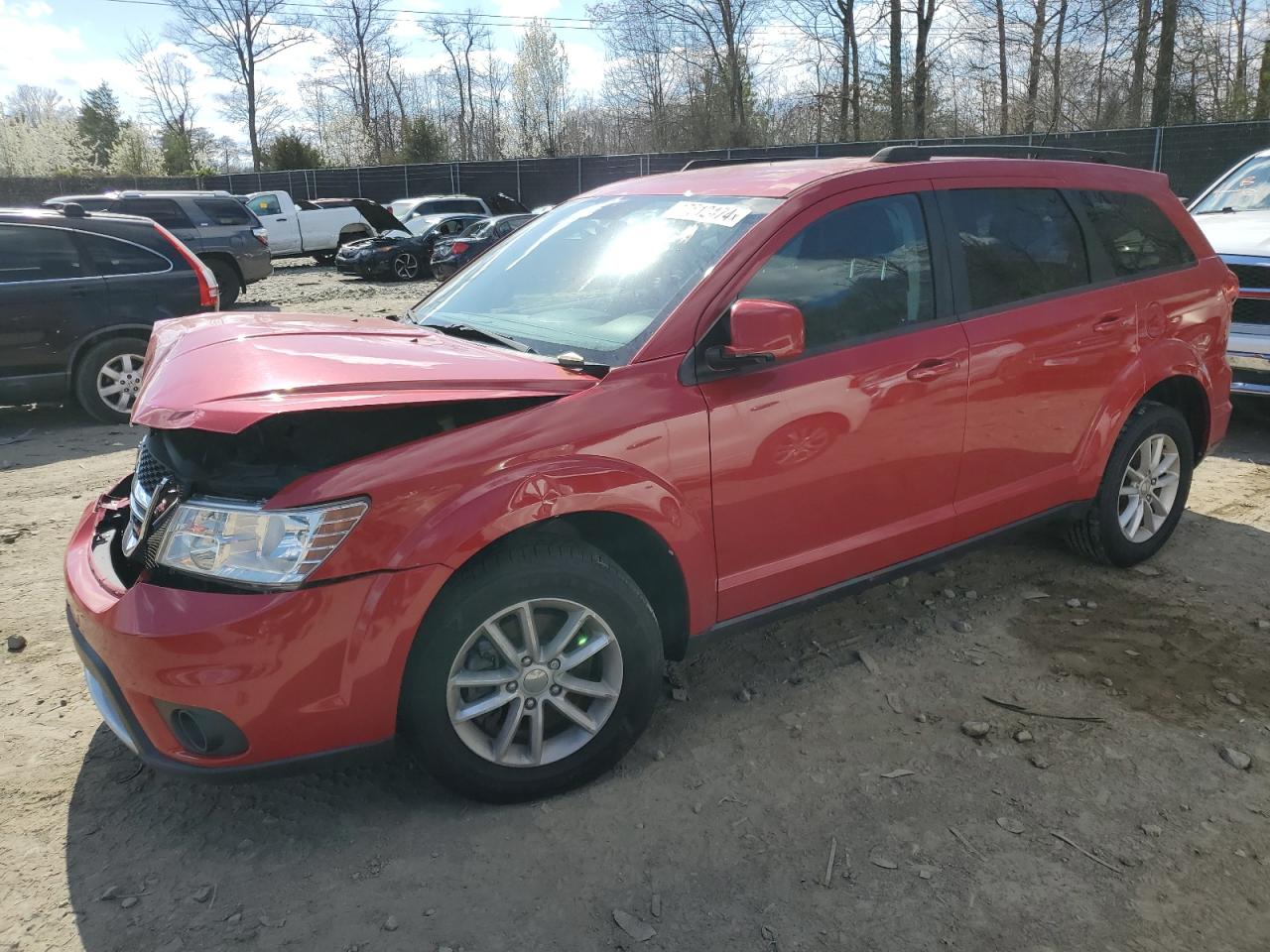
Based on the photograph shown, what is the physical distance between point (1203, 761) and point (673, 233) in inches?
95.7

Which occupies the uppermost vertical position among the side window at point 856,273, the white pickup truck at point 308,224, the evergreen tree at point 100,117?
the evergreen tree at point 100,117

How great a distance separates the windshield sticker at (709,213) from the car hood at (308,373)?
0.80 metres

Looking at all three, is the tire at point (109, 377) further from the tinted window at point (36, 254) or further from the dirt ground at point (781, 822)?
the dirt ground at point (781, 822)

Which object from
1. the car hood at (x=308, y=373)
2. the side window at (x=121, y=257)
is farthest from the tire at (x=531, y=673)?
the side window at (x=121, y=257)

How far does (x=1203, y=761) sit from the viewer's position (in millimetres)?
2939

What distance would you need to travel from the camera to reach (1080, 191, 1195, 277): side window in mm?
4016

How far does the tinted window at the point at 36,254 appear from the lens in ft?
24.0

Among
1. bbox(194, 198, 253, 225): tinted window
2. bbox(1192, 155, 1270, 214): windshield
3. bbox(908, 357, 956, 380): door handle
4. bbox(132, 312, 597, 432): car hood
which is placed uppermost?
bbox(194, 198, 253, 225): tinted window

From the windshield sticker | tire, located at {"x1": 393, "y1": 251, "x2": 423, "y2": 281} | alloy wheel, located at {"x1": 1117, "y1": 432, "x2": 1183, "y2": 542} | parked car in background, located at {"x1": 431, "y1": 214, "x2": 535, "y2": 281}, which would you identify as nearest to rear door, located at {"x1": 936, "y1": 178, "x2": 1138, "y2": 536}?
alloy wheel, located at {"x1": 1117, "y1": 432, "x2": 1183, "y2": 542}

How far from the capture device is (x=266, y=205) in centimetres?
2291

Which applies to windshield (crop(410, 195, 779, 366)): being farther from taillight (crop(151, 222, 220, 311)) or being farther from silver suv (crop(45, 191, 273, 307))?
silver suv (crop(45, 191, 273, 307))

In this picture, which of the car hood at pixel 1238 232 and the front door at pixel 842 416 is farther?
the car hood at pixel 1238 232

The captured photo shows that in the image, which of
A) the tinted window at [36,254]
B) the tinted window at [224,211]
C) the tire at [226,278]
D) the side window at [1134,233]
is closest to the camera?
the side window at [1134,233]

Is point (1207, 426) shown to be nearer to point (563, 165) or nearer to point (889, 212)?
point (889, 212)
